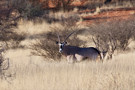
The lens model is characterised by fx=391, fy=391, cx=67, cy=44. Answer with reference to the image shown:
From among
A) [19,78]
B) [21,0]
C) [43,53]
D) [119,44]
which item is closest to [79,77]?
[19,78]

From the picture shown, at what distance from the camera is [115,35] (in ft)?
55.4

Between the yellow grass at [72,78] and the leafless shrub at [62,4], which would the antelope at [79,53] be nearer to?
the yellow grass at [72,78]

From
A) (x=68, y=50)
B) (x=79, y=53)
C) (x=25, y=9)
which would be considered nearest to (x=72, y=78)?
(x=79, y=53)

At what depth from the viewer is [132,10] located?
35938 mm

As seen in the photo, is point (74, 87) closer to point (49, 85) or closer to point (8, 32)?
point (49, 85)

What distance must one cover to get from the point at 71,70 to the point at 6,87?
1.79 metres

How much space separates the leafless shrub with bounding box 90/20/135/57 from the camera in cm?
1664

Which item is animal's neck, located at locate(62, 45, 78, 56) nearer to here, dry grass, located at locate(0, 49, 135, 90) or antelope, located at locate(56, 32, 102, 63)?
antelope, located at locate(56, 32, 102, 63)

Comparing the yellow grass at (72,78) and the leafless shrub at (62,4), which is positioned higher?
the leafless shrub at (62,4)

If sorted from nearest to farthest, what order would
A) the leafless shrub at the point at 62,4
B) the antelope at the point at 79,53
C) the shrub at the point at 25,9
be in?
the antelope at the point at 79,53 → the shrub at the point at 25,9 → the leafless shrub at the point at 62,4

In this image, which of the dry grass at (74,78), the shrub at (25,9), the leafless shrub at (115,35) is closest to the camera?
the dry grass at (74,78)

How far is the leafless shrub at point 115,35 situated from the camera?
16.6m

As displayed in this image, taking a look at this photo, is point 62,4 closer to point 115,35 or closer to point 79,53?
point 115,35

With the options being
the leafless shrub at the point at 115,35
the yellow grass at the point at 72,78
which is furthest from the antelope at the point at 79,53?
the yellow grass at the point at 72,78
